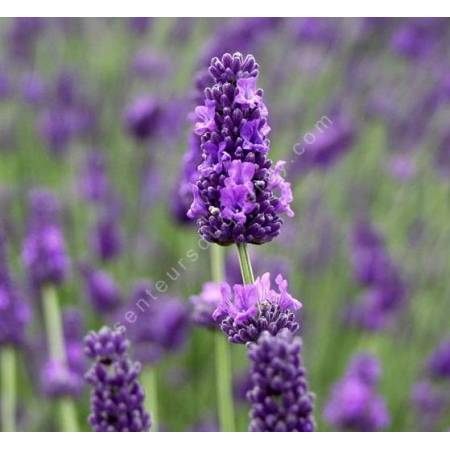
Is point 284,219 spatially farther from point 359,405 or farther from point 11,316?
point 11,316

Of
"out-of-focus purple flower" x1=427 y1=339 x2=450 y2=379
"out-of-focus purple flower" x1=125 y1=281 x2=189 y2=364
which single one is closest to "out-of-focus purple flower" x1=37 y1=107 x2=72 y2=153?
"out-of-focus purple flower" x1=125 y1=281 x2=189 y2=364

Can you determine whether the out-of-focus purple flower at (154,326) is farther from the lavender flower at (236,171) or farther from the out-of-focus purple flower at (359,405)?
the lavender flower at (236,171)

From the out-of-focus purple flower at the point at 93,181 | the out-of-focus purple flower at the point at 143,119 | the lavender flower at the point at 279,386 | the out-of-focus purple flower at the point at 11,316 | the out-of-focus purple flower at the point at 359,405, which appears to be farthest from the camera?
the out-of-focus purple flower at the point at 93,181

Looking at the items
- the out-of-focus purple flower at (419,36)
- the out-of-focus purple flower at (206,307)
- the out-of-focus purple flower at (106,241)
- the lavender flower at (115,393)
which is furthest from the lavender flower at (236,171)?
the out-of-focus purple flower at (419,36)

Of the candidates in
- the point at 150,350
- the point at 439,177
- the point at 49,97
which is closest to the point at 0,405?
the point at 150,350

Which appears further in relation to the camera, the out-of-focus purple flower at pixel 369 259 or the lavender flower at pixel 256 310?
the out-of-focus purple flower at pixel 369 259
